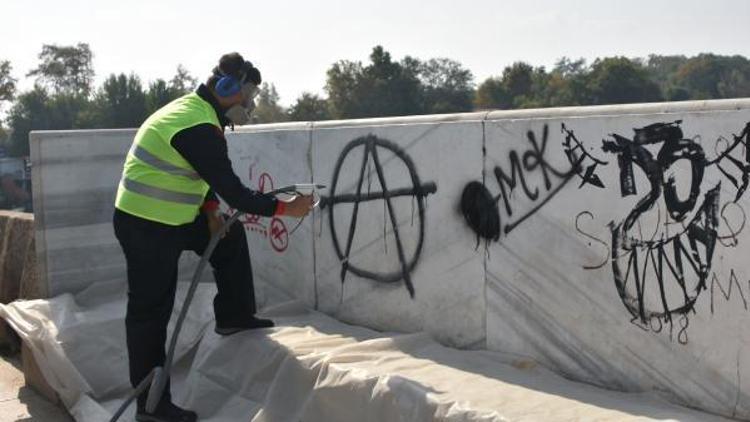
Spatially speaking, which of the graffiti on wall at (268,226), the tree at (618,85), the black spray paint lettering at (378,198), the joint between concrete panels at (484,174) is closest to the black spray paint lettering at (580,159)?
the joint between concrete panels at (484,174)

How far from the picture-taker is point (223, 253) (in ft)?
14.0

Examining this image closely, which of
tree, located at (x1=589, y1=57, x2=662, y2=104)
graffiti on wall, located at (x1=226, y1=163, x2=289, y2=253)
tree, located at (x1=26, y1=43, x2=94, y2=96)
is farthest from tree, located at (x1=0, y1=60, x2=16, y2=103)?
graffiti on wall, located at (x1=226, y1=163, x2=289, y2=253)

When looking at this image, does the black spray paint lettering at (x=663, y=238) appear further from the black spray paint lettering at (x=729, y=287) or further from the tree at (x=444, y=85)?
the tree at (x=444, y=85)

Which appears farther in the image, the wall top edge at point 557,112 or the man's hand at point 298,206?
the man's hand at point 298,206

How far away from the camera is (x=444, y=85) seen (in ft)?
342

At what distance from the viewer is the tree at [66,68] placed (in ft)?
324

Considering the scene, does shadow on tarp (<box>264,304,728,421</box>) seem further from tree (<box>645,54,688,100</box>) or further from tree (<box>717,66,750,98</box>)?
tree (<box>645,54,688,100</box>)

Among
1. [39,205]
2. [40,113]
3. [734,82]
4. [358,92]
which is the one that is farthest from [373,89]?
[39,205]

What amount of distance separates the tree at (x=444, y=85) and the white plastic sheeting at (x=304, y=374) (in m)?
86.7

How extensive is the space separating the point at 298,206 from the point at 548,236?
1194 mm

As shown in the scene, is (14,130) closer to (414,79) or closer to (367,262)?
(414,79)

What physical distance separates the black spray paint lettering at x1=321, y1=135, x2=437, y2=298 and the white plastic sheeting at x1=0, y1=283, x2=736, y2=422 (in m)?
0.32

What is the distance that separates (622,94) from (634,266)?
93.6 metres

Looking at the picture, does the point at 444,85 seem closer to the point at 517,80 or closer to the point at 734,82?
the point at 517,80
